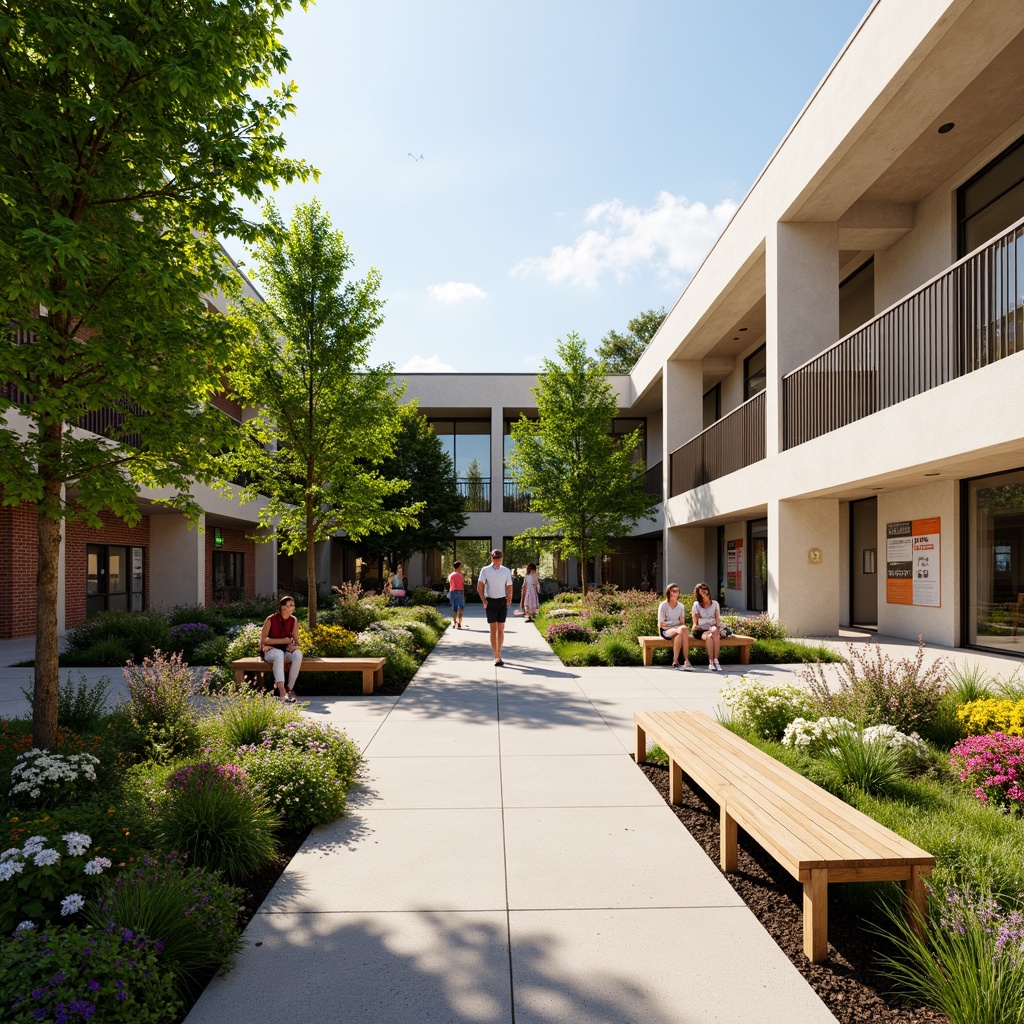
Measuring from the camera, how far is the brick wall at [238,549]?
24.4 m

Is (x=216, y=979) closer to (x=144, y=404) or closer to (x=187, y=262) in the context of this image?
(x=144, y=404)

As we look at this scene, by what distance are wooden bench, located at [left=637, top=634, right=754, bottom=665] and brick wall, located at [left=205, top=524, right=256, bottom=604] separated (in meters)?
16.8

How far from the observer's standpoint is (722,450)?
727 inches

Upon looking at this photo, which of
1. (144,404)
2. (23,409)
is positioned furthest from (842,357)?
(23,409)

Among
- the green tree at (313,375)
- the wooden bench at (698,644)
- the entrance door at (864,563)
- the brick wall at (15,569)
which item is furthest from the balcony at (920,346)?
the brick wall at (15,569)

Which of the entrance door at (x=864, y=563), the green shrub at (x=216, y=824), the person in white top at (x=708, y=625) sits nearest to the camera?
the green shrub at (x=216, y=824)

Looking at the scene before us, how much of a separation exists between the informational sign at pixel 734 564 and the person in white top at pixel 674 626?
10.4m

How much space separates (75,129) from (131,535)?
726 inches

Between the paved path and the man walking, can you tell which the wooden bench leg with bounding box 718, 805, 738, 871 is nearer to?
the paved path

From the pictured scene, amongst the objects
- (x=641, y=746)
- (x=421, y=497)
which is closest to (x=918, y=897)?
(x=641, y=746)

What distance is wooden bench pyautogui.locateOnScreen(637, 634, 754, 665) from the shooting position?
465 inches

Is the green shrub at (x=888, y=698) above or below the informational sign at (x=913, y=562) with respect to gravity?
below

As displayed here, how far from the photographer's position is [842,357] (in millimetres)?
12258

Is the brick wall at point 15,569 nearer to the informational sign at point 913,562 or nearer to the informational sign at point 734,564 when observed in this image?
the informational sign at point 913,562
